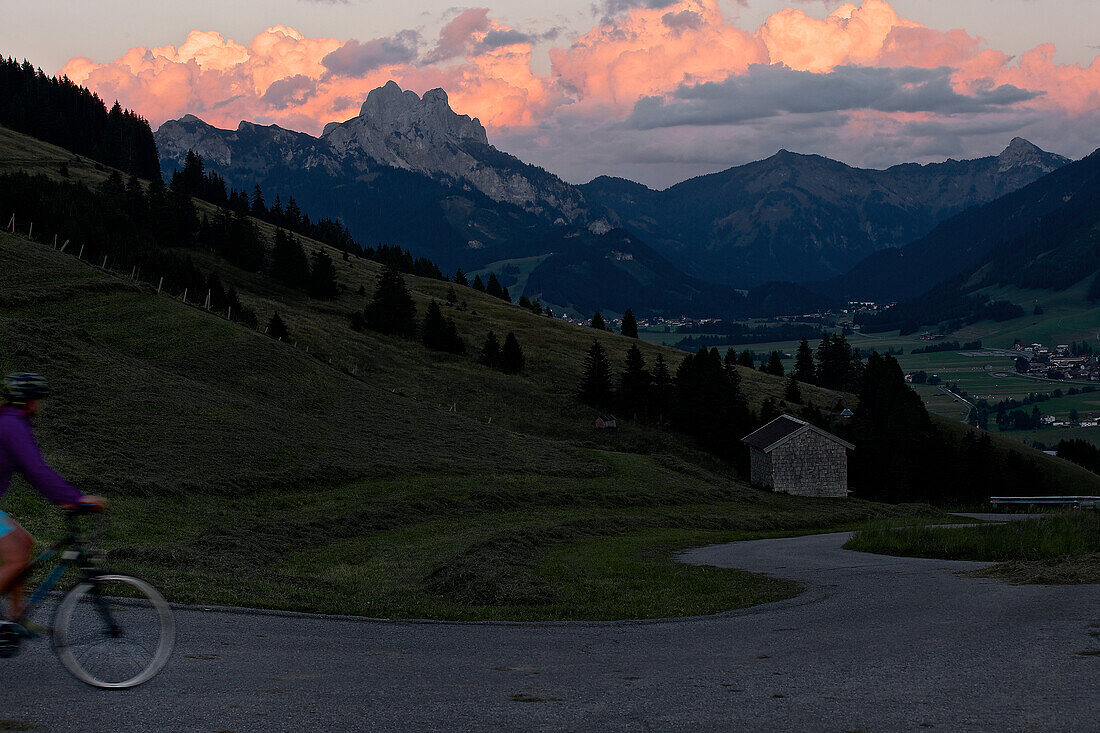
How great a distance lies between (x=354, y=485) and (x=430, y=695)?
33.5 metres

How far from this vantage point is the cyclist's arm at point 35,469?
9.30 metres

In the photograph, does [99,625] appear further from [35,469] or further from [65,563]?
[35,469]

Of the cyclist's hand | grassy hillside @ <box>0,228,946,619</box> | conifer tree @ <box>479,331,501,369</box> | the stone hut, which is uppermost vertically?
conifer tree @ <box>479,331,501,369</box>

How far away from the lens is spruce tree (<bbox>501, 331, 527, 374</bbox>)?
106m

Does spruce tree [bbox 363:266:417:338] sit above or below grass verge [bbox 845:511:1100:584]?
above

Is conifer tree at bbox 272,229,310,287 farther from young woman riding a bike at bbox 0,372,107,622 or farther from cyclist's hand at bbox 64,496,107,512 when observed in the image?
cyclist's hand at bbox 64,496,107,512

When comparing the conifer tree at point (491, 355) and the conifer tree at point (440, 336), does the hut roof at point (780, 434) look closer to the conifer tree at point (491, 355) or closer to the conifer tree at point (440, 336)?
the conifer tree at point (491, 355)

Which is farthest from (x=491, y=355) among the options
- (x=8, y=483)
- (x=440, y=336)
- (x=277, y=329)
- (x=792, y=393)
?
(x=8, y=483)

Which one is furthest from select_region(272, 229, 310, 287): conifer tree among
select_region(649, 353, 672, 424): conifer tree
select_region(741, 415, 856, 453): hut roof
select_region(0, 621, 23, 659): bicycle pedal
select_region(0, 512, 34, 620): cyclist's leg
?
select_region(0, 621, 23, 659): bicycle pedal

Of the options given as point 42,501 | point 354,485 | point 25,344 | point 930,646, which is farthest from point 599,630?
point 25,344

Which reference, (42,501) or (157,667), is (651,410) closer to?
(42,501)

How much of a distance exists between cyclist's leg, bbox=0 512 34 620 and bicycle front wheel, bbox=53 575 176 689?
1.43 ft

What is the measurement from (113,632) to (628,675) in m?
6.54

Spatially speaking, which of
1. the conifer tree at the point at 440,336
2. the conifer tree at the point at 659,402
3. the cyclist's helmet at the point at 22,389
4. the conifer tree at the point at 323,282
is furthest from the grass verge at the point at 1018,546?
the conifer tree at the point at 323,282
